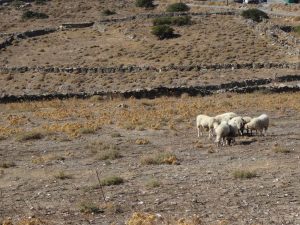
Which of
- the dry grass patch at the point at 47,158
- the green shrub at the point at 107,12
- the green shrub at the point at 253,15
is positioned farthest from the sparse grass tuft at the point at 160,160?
the green shrub at the point at 107,12

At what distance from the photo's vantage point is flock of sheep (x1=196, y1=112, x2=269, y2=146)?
20391 mm

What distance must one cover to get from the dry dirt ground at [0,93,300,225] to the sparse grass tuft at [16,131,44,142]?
4 cm

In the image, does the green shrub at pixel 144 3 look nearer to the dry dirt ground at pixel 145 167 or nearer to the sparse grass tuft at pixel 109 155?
the dry dirt ground at pixel 145 167

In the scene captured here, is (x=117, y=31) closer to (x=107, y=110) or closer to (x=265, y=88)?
(x=265, y=88)

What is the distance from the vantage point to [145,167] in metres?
17.6

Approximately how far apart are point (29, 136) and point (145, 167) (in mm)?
7178

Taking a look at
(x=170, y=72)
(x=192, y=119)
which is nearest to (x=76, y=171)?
(x=192, y=119)

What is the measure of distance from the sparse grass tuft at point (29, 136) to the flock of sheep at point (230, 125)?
248 inches

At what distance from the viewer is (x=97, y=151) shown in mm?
20016

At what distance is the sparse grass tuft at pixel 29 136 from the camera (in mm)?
22906

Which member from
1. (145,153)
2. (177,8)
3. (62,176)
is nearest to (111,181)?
(62,176)

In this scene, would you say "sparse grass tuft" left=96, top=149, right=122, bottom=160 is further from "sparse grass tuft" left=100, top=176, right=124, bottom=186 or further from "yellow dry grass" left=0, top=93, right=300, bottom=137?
"yellow dry grass" left=0, top=93, right=300, bottom=137

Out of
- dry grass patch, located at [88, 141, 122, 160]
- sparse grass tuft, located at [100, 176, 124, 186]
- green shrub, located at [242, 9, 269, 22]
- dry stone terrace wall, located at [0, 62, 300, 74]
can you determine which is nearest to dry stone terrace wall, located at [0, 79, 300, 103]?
dry stone terrace wall, located at [0, 62, 300, 74]

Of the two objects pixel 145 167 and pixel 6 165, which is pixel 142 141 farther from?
pixel 6 165
